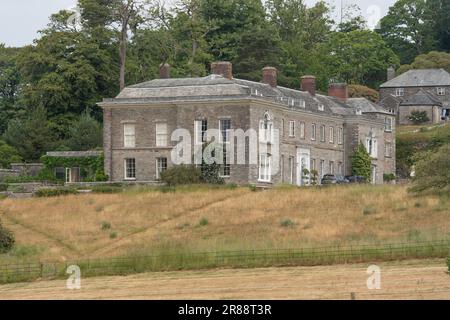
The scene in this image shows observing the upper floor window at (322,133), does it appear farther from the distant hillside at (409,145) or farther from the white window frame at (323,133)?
the distant hillside at (409,145)

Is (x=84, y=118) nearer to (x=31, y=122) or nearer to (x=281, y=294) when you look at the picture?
(x=31, y=122)

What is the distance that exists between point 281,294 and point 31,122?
Answer: 60496mm

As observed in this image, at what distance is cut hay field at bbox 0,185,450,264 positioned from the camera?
189 feet

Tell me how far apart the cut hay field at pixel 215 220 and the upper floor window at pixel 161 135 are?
889 cm

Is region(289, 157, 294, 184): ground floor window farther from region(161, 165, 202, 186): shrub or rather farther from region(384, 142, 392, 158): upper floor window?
region(384, 142, 392, 158): upper floor window

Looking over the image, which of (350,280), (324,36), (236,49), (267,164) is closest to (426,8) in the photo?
(324,36)

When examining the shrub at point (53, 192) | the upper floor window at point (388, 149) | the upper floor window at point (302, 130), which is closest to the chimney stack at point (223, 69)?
the upper floor window at point (302, 130)

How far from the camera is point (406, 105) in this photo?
123312 millimetres

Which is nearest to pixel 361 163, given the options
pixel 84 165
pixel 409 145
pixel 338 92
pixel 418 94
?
pixel 338 92

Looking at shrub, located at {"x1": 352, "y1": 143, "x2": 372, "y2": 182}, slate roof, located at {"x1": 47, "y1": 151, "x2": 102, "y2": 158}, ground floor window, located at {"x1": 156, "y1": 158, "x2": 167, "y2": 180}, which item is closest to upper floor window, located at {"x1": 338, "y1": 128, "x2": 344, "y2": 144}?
shrub, located at {"x1": 352, "y1": 143, "x2": 372, "y2": 182}

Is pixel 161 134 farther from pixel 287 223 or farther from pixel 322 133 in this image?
pixel 287 223

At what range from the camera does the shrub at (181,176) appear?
261 feet

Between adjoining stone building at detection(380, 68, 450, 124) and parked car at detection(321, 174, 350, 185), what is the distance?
34.7 meters

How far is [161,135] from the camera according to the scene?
281 feet
